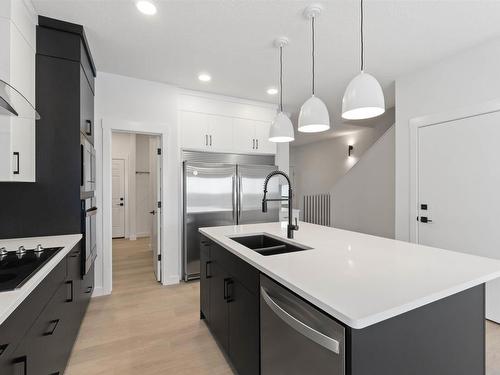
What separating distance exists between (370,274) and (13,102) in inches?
73.6

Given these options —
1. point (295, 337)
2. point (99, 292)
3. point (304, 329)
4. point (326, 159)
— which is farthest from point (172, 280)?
point (326, 159)

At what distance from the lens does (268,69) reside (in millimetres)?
3006

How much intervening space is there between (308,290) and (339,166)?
675 cm

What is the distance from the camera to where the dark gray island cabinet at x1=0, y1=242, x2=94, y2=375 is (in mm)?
960

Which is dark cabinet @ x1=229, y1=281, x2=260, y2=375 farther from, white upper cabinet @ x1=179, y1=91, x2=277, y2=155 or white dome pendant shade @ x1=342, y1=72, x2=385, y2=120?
white upper cabinet @ x1=179, y1=91, x2=277, y2=155

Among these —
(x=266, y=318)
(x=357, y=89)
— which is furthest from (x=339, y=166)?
(x=266, y=318)

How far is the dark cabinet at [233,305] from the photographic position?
1.40 metres

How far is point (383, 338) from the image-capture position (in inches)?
34.6

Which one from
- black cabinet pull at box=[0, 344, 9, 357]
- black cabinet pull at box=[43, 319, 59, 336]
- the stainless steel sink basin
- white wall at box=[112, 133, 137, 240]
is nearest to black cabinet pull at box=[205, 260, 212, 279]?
the stainless steel sink basin

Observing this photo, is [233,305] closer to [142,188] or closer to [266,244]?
[266,244]

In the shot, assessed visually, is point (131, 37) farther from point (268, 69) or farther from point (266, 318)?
point (266, 318)

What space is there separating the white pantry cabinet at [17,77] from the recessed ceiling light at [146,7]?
0.79 metres

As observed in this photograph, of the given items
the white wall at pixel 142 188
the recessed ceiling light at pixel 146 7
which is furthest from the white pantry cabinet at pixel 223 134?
the white wall at pixel 142 188

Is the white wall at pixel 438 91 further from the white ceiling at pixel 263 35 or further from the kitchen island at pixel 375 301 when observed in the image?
the kitchen island at pixel 375 301
